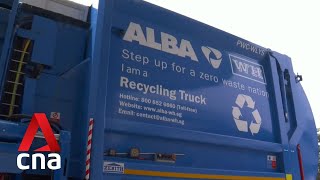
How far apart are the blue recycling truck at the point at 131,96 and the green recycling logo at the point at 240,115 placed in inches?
0.4

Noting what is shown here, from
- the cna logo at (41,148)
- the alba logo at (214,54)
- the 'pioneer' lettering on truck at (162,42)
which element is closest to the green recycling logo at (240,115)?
the alba logo at (214,54)

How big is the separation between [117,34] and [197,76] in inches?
35.5

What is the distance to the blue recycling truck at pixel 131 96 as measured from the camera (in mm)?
2824

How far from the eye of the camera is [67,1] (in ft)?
10.8

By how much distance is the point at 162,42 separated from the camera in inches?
141

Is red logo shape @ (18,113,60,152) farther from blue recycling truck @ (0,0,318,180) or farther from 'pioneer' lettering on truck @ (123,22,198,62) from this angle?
'pioneer' lettering on truck @ (123,22,198,62)

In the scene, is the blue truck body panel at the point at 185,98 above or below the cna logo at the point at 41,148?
above

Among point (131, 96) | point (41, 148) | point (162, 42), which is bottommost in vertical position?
point (41, 148)

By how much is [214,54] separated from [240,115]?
0.66 metres

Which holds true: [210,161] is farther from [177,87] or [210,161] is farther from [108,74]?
[108,74]

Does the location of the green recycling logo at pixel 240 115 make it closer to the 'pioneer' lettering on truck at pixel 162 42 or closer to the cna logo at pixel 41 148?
the 'pioneer' lettering on truck at pixel 162 42

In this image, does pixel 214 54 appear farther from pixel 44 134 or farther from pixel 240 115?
pixel 44 134

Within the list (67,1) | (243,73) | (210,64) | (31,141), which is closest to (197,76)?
(210,64)

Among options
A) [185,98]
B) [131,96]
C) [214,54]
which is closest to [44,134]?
[131,96]
